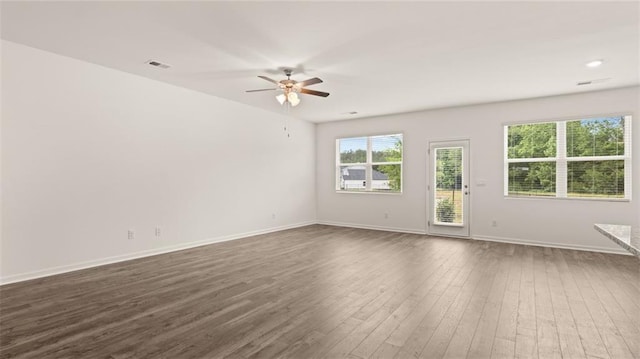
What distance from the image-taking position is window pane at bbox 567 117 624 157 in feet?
17.3

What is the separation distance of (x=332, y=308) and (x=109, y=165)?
3.73 metres

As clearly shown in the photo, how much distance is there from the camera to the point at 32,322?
263cm

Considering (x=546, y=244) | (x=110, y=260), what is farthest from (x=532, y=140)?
(x=110, y=260)

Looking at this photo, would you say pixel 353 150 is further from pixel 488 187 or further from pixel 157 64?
pixel 157 64

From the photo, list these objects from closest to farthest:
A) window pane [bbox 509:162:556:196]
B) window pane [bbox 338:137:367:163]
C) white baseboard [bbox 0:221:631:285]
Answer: white baseboard [bbox 0:221:631:285] < window pane [bbox 509:162:556:196] < window pane [bbox 338:137:367:163]

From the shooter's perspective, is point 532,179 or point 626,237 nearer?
point 626,237

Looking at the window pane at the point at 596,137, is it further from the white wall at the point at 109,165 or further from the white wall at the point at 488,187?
the white wall at the point at 109,165

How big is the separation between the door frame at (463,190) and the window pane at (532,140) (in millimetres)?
769

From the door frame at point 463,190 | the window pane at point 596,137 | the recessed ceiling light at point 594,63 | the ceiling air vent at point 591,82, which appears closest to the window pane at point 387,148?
the door frame at point 463,190

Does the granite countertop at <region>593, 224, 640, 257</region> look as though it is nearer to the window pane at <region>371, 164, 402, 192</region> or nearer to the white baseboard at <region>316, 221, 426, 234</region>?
the white baseboard at <region>316, 221, 426, 234</region>

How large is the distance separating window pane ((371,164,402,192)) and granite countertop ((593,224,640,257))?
5.28m

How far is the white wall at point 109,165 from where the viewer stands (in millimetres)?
3723

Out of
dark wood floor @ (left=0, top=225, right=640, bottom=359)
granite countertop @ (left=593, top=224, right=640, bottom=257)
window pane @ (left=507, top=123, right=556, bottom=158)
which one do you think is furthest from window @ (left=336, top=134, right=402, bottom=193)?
granite countertop @ (left=593, top=224, right=640, bottom=257)

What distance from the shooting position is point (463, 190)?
21.4ft
